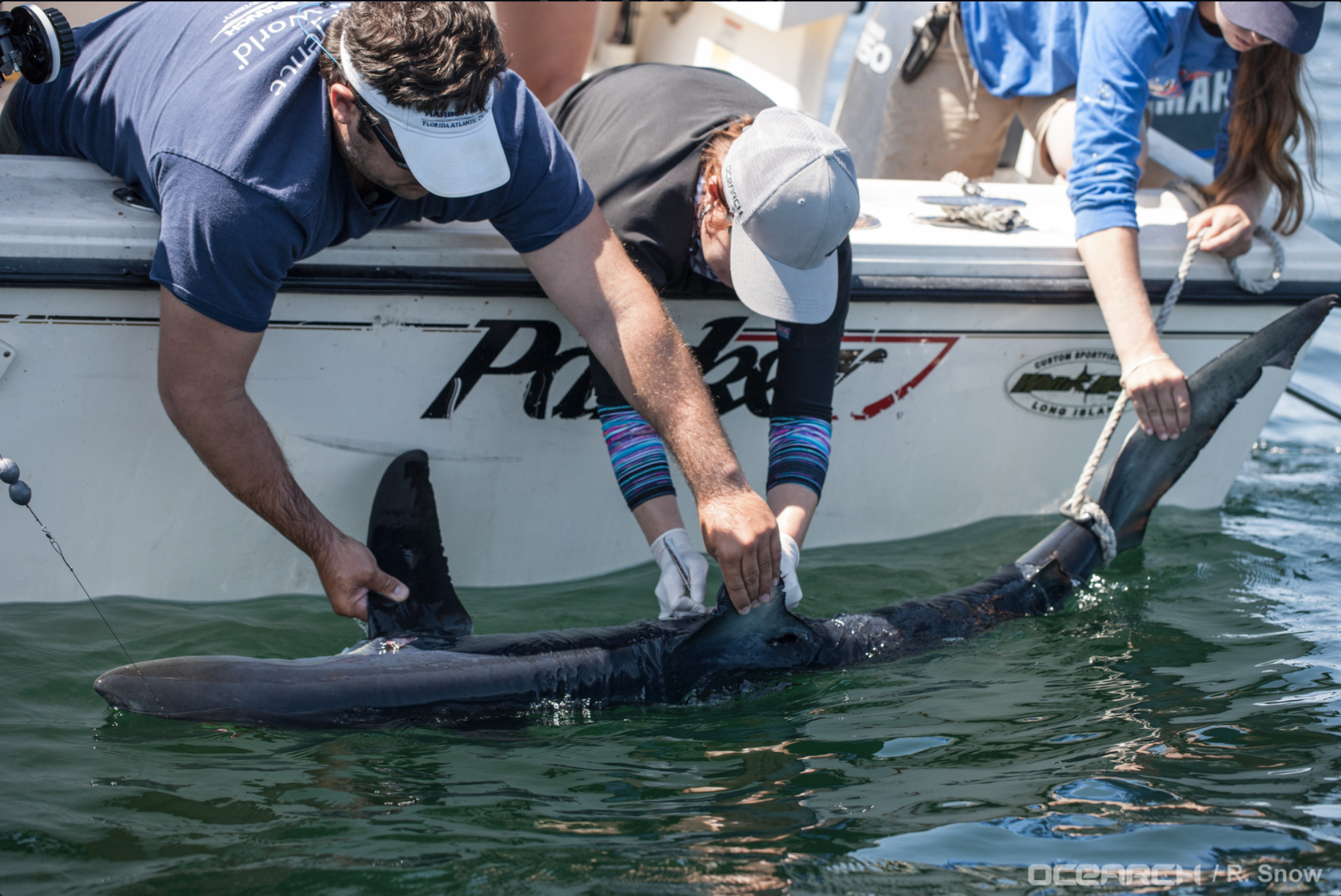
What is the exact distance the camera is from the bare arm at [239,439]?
2146 millimetres

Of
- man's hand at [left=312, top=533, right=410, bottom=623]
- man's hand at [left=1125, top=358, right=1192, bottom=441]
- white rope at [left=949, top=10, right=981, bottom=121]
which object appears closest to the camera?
man's hand at [left=312, top=533, right=410, bottom=623]

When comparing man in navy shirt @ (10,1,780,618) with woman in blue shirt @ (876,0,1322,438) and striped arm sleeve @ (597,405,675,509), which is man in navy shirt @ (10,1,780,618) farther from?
woman in blue shirt @ (876,0,1322,438)

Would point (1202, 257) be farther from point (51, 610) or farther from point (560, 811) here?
point (51, 610)

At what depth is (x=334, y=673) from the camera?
7.30 feet

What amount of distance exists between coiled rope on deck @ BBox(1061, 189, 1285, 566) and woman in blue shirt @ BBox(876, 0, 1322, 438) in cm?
5

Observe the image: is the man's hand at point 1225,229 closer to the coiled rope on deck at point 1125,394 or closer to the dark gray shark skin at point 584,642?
the coiled rope on deck at point 1125,394

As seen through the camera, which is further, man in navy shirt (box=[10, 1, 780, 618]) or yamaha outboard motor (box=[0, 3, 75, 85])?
yamaha outboard motor (box=[0, 3, 75, 85])

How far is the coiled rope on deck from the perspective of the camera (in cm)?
301

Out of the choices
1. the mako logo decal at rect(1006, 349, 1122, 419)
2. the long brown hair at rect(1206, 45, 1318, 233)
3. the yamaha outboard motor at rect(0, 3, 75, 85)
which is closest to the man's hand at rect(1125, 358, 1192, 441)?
the mako logo decal at rect(1006, 349, 1122, 419)

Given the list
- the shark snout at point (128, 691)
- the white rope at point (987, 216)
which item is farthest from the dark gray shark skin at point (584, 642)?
the white rope at point (987, 216)

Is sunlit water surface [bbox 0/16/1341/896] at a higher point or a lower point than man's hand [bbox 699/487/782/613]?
lower

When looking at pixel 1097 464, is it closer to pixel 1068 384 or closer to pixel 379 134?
pixel 1068 384

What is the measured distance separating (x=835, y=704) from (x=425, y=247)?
4.73 feet

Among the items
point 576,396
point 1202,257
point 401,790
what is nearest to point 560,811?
point 401,790
